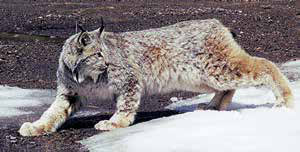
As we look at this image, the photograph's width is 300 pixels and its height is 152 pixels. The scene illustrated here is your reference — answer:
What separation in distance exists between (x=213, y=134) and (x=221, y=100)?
1.72 m

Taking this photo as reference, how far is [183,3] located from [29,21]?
17.2 feet

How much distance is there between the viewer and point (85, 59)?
6.93 meters

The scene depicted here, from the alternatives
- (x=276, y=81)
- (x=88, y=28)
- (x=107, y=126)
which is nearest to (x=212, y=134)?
(x=107, y=126)

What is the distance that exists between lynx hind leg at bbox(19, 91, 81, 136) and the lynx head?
0.34 m

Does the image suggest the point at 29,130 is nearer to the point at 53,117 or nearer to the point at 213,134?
the point at 53,117

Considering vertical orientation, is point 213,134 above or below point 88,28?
above

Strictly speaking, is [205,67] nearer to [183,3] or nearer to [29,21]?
[29,21]

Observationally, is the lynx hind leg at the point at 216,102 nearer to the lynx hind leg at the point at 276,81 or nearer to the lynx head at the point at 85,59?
the lynx hind leg at the point at 276,81

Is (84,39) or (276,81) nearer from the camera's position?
(84,39)

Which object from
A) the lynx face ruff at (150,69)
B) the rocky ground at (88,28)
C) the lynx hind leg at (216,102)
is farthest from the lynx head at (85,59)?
the lynx hind leg at (216,102)

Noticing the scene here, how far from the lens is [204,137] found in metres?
5.86

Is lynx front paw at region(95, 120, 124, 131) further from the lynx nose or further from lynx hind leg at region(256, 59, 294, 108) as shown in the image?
lynx hind leg at region(256, 59, 294, 108)

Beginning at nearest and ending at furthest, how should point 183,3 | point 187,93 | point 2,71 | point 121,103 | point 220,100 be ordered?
point 121,103 < point 220,100 < point 187,93 < point 2,71 < point 183,3

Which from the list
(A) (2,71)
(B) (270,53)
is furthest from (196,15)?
(A) (2,71)
